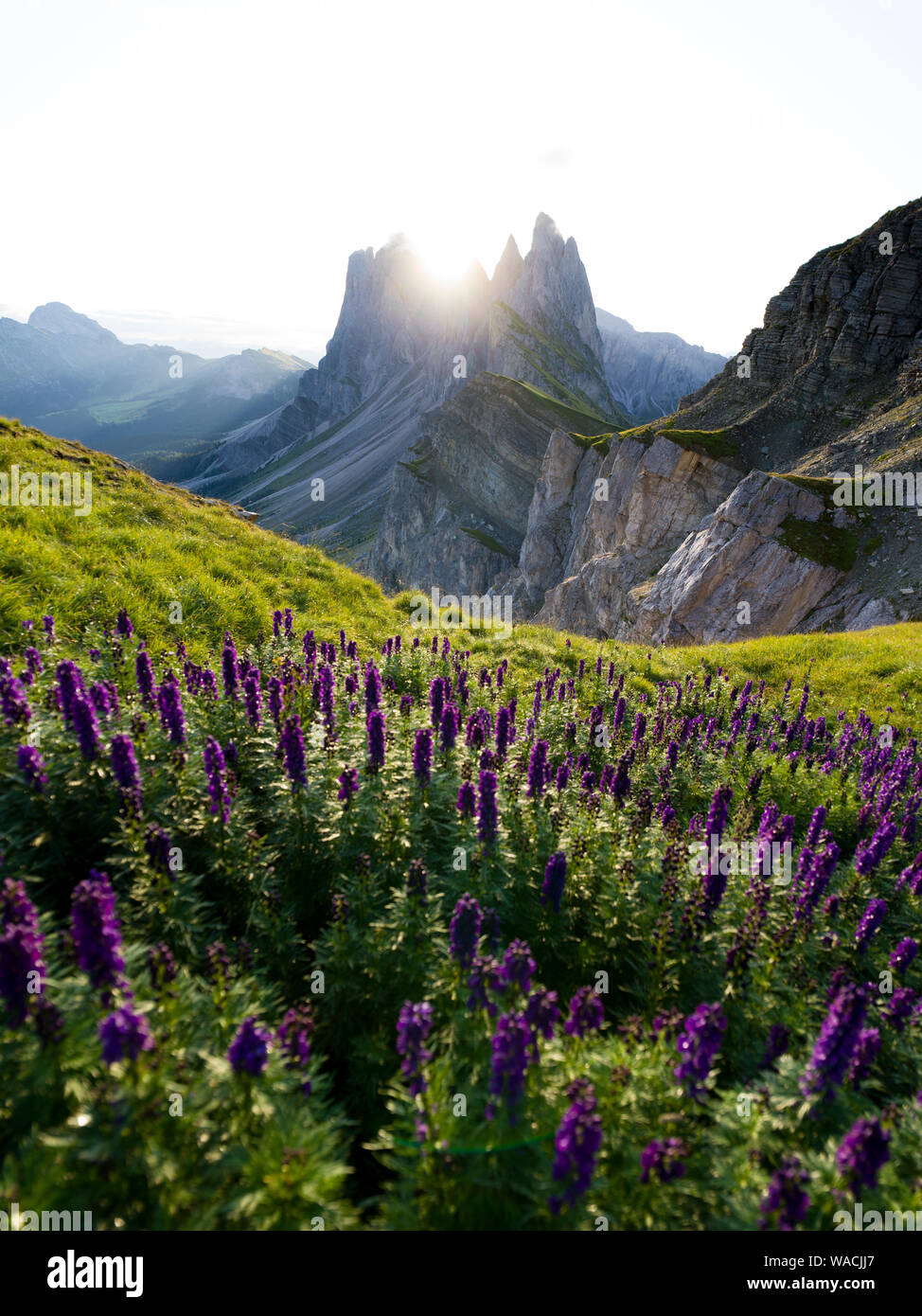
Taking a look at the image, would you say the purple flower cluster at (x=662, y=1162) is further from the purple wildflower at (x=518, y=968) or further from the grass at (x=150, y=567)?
the grass at (x=150, y=567)

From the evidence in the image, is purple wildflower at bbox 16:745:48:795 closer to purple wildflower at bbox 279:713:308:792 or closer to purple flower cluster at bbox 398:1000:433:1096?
purple wildflower at bbox 279:713:308:792

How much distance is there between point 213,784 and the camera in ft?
16.7

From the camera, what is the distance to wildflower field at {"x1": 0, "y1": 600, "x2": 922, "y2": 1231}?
9.46 feet

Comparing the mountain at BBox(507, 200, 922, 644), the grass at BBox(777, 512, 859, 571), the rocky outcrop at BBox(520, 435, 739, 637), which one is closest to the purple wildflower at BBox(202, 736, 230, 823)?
the mountain at BBox(507, 200, 922, 644)

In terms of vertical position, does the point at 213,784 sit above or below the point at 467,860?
above

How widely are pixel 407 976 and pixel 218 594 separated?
881 cm

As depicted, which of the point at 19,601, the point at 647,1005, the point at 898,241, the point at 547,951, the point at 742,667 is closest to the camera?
the point at 647,1005

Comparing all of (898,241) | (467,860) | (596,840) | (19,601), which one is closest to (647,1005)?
(596,840)

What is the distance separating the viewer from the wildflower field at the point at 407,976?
288cm

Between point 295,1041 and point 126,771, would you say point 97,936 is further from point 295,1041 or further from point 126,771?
point 126,771

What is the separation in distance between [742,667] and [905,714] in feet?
12.8

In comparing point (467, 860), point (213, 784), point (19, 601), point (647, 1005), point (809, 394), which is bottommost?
point (647, 1005)

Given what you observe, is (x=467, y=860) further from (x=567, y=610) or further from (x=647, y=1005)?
(x=567, y=610)

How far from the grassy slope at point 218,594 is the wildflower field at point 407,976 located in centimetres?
140
